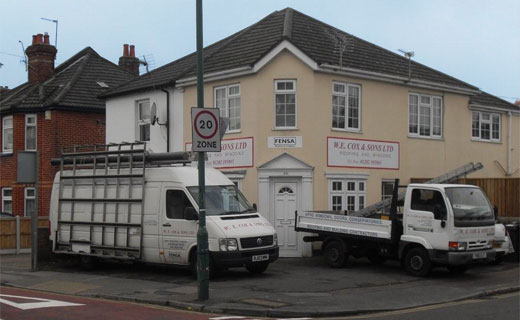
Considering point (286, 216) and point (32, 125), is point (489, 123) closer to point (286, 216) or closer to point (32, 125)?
point (286, 216)

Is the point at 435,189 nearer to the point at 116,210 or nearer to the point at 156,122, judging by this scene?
the point at 116,210

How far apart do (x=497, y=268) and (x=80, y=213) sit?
11.1m

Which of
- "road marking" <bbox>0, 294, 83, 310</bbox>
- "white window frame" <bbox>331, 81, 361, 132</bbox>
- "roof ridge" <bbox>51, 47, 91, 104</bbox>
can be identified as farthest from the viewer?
"roof ridge" <bbox>51, 47, 91, 104</bbox>

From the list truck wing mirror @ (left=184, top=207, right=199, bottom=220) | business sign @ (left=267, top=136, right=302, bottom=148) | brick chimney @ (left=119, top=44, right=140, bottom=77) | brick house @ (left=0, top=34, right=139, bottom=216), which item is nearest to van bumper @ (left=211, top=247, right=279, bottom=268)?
truck wing mirror @ (left=184, top=207, right=199, bottom=220)

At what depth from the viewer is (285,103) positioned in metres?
19.7

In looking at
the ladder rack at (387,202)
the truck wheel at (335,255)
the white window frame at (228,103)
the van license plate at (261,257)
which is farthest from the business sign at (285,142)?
the van license plate at (261,257)

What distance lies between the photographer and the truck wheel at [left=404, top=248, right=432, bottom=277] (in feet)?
49.6

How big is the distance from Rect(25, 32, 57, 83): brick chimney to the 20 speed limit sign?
20.5 meters

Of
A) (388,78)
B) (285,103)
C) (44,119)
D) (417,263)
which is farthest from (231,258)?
(44,119)

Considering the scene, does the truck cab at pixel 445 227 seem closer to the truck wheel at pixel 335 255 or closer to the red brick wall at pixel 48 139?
the truck wheel at pixel 335 255

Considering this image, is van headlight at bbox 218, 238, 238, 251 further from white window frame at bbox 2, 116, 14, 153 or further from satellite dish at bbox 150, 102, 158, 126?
white window frame at bbox 2, 116, 14, 153

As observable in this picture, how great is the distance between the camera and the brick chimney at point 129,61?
3425 centimetres

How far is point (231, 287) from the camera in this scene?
44.9 feet

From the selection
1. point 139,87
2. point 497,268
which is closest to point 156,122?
point 139,87
